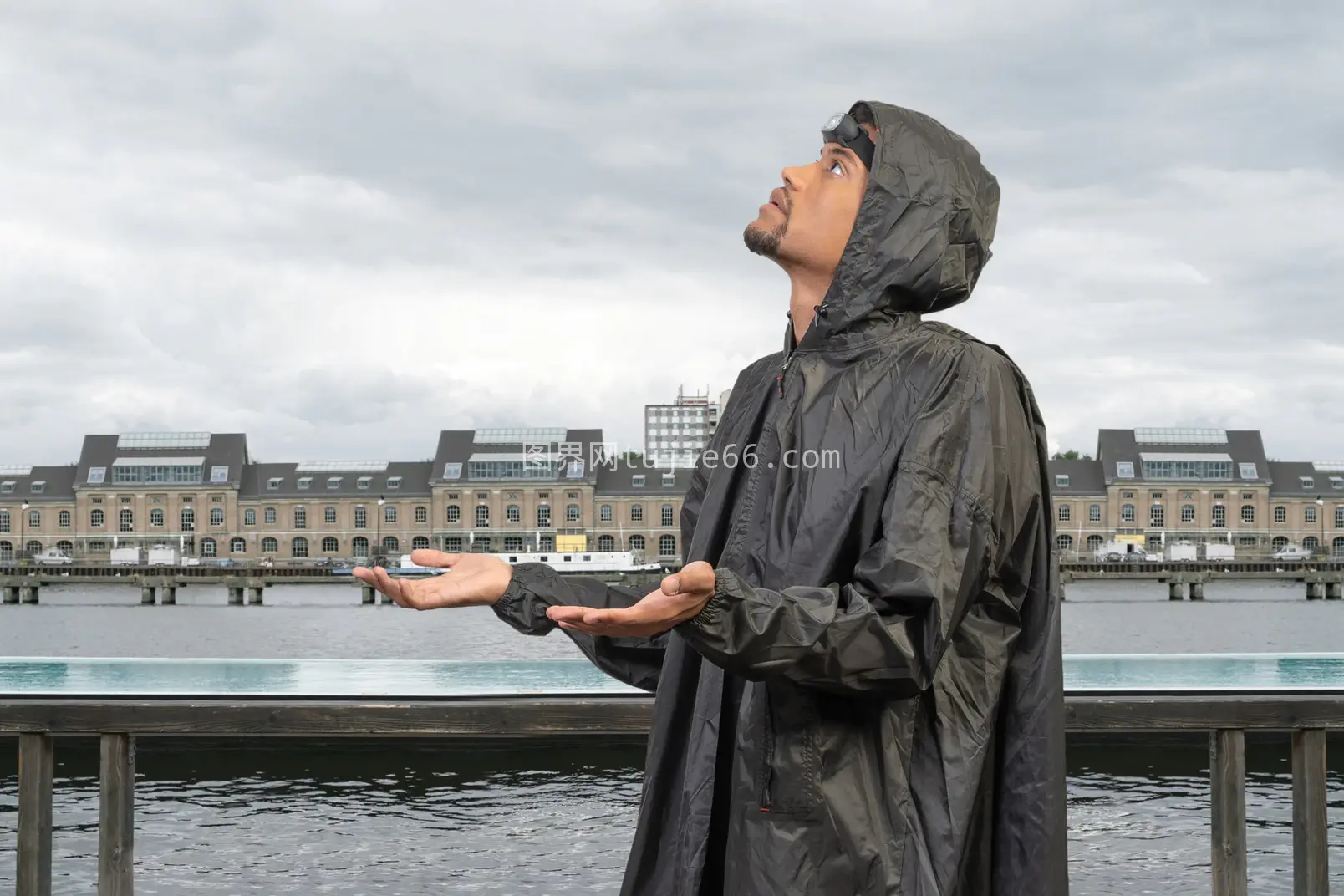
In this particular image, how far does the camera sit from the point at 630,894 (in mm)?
1891

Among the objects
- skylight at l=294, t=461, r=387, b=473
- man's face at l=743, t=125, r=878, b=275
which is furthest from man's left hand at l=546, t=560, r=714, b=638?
skylight at l=294, t=461, r=387, b=473

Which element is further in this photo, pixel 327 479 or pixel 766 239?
pixel 327 479

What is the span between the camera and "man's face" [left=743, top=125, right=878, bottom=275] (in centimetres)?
191

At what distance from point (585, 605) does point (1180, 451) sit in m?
95.8

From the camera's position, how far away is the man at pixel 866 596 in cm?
155

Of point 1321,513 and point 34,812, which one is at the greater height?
point 1321,513

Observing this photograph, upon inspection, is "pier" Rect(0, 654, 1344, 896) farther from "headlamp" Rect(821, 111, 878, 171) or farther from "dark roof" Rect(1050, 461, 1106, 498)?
"dark roof" Rect(1050, 461, 1106, 498)

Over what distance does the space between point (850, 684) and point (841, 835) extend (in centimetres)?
23

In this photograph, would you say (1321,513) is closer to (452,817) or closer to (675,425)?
(675,425)

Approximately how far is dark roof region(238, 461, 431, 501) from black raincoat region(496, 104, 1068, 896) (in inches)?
3556

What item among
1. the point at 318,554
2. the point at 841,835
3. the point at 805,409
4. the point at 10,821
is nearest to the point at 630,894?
the point at 841,835

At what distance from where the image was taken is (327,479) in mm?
91125

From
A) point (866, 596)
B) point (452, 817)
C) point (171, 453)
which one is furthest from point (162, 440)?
point (866, 596)

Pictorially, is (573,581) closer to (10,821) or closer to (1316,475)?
(10,821)
